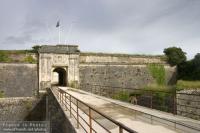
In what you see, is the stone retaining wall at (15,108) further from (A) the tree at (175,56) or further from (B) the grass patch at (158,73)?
(A) the tree at (175,56)

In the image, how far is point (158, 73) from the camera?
2964 centimetres

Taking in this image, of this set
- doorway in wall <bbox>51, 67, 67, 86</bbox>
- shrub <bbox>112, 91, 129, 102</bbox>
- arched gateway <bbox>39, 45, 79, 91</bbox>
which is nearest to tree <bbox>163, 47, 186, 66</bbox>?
shrub <bbox>112, 91, 129, 102</bbox>

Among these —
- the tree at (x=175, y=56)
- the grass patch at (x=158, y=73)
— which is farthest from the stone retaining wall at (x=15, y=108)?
the tree at (x=175, y=56)

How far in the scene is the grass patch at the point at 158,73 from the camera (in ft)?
96.8

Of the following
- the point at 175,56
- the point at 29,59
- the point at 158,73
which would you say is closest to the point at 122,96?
the point at 158,73

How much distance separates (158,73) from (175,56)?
10.0 ft

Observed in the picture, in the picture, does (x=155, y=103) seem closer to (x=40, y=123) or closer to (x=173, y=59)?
(x=40, y=123)

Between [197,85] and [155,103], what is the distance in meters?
4.42

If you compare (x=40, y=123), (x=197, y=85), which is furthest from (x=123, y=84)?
(x=40, y=123)

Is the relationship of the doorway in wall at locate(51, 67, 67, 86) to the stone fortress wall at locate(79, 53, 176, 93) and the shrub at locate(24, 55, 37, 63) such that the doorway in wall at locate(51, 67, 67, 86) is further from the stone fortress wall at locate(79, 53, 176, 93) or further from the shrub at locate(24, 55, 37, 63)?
the shrub at locate(24, 55, 37, 63)

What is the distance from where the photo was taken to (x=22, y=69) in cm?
2511

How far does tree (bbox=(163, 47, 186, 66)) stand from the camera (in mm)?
30438

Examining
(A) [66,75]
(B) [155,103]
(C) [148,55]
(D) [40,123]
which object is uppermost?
(C) [148,55]

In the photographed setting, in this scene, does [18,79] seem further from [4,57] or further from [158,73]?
[158,73]
